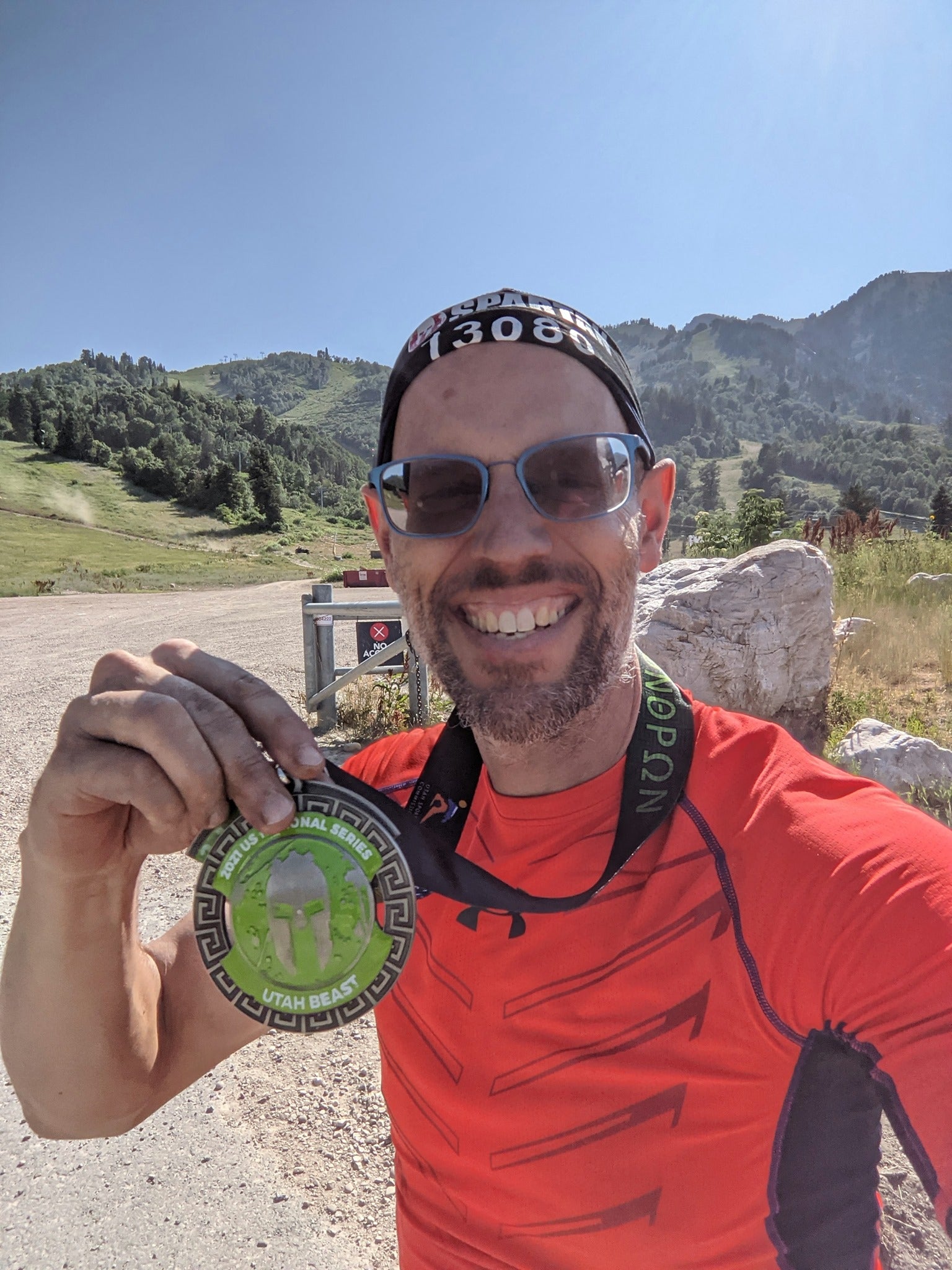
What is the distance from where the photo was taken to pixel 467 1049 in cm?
131

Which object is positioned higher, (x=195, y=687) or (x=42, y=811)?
(x=195, y=687)

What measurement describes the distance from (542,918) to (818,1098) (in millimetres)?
530

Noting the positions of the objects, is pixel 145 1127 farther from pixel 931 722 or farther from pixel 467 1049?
pixel 931 722

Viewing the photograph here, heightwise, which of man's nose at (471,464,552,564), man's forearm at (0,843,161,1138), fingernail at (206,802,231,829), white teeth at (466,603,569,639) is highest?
man's nose at (471,464,552,564)

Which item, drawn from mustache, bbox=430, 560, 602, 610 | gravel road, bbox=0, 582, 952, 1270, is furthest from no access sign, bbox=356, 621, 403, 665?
mustache, bbox=430, 560, 602, 610

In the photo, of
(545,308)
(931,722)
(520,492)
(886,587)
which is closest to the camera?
(520,492)

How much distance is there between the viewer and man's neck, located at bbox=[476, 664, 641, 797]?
1.49 meters

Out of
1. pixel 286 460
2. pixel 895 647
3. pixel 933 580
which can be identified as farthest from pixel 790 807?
pixel 286 460

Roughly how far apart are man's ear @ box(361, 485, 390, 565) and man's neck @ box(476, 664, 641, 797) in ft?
2.01

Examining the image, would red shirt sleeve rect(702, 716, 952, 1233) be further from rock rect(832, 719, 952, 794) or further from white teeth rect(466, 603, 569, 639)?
rock rect(832, 719, 952, 794)

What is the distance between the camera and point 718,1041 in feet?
3.76

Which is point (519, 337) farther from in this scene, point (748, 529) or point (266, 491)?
point (266, 491)

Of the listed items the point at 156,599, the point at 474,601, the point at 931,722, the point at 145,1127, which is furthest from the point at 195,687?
the point at 156,599

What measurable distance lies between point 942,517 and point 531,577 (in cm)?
2326
